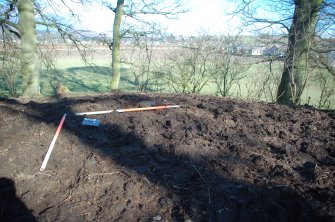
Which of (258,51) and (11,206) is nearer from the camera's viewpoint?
(11,206)

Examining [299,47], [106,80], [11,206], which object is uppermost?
[299,47]

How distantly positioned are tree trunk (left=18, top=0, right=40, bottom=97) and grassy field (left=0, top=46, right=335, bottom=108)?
4.80 feet

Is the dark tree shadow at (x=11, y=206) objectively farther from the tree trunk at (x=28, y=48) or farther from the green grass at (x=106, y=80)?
the tree trunk at (x=28, y=48)

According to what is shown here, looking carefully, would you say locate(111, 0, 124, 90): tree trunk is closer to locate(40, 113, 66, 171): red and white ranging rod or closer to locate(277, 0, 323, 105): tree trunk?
locate(277, 0, 323, 105): tree trunk

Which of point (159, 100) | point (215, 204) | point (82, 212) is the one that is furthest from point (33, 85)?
point (215, 204)

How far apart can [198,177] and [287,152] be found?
4.17 feet

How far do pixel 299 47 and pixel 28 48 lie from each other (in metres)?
8.30

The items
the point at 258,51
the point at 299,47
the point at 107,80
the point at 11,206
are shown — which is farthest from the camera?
the point at 107,80

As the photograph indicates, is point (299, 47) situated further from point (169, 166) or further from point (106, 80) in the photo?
point (106, 80)

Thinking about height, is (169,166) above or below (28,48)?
below

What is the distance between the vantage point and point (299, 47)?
8391 mm

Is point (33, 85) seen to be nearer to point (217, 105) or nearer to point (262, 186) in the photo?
point (217, 105)

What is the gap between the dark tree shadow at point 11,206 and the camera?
8.16 feet

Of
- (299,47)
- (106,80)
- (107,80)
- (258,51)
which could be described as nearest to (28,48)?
(258,51)
